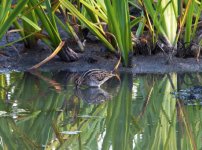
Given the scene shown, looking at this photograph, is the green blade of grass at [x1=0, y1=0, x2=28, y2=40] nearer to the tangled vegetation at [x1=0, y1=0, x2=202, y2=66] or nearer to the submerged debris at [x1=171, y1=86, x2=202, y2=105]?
the tangled vegetation at [x1=0, y1=0, x2=202, y2=66]

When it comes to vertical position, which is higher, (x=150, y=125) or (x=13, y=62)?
(x=13, y=62)

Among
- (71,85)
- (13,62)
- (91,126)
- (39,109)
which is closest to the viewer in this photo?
(91,126)

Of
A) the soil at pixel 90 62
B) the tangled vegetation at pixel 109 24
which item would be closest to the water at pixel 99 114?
the soil at pixel 90 62

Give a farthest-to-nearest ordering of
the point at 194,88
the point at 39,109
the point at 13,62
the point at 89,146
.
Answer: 1. the point at 13,62
2. the point at 194,88
3. the point at 39,109
4. the point at 89,146

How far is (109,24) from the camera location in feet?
18.5

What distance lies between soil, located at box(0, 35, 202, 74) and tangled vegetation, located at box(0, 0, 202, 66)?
72 mm

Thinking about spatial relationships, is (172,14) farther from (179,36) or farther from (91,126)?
(91,126)

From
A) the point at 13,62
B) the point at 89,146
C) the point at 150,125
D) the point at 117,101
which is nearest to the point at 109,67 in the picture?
the point at 13,62

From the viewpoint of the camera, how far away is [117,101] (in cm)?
461

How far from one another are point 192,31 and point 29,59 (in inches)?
55.8

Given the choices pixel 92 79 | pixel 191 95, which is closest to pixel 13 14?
pixel 92 79

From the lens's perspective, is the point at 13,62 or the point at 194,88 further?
the point at 13,62

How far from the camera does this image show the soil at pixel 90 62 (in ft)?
18.8

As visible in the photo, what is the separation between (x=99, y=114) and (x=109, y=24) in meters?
1.50
